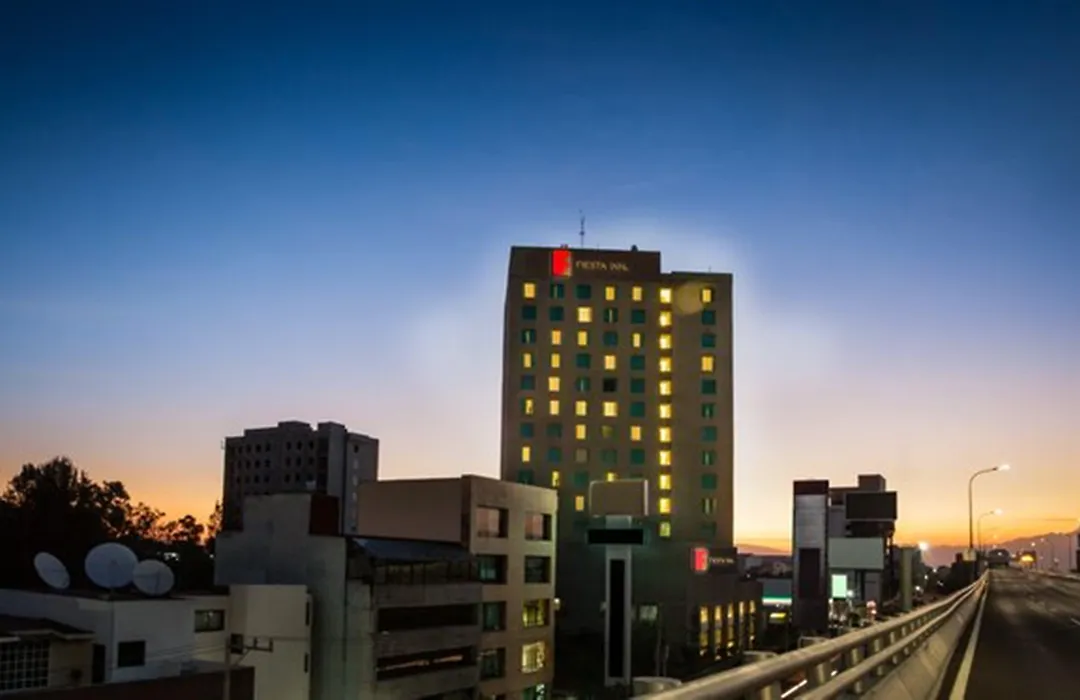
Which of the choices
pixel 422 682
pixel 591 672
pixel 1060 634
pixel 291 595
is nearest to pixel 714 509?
pixel 591 672

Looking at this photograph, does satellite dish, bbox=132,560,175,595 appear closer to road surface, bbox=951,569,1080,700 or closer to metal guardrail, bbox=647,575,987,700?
road surface, bbox=951,569,1080,700

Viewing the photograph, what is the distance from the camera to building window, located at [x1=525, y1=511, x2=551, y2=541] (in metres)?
90.8

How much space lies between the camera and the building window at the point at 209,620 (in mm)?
58125

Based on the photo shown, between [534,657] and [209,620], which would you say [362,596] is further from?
[534,657]

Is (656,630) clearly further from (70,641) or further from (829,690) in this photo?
(829,690)

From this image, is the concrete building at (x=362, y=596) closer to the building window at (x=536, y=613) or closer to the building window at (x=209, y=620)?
the building window at (x=209, y=620)

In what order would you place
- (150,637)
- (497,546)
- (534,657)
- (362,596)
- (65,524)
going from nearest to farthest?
(150,637) < (362,596) < (497,546) < (534,657) < (65,524)

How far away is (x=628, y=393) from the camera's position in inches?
5290

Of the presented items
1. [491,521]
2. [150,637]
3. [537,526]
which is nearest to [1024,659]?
[150,637]

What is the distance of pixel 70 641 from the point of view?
49250 mm

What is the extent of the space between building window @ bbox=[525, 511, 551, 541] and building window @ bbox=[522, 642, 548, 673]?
8769 mm

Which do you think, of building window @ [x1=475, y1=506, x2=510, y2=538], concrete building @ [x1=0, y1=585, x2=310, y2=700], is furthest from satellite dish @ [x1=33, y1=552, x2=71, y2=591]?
building window @ [x1=475, y1=506, x2=510, y2=538]

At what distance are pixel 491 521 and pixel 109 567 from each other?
36749 mm

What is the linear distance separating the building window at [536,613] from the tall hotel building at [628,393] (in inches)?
1309
